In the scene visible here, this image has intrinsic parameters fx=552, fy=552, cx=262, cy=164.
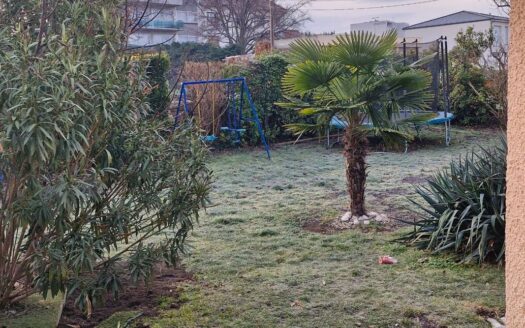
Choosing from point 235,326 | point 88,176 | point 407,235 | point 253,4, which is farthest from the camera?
point 253,4

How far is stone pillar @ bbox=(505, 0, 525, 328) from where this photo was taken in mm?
1959

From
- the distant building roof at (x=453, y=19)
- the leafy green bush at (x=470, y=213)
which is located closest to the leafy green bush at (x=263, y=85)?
the leafy green bush at (x=470, y=213)

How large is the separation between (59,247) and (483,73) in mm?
13587

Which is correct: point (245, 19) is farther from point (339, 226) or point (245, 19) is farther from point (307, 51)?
point (339, 226)

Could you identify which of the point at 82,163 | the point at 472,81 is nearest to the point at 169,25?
the point at 472,81

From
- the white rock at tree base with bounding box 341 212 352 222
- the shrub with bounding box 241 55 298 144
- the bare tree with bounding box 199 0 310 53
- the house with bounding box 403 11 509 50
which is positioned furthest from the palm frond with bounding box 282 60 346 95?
the house with bounding box 403 11 509 50

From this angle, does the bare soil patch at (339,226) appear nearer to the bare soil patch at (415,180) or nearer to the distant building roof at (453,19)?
the bare soil patch at (415,180)

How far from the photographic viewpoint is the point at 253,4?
35.6 m

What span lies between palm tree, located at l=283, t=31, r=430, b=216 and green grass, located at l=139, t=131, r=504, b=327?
3.38 ft

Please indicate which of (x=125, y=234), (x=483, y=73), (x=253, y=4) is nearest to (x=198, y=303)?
(x=125, y=234)

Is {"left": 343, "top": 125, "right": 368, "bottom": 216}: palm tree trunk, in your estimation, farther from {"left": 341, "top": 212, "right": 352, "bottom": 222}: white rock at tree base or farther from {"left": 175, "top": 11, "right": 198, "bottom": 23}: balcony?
{"left": 175, "top": 11, "right": 198, "bottom": 23}: balcony

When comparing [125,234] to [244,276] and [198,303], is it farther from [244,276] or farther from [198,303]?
[244,276]

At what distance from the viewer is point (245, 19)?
120ft

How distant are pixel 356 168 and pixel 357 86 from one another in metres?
0.97
